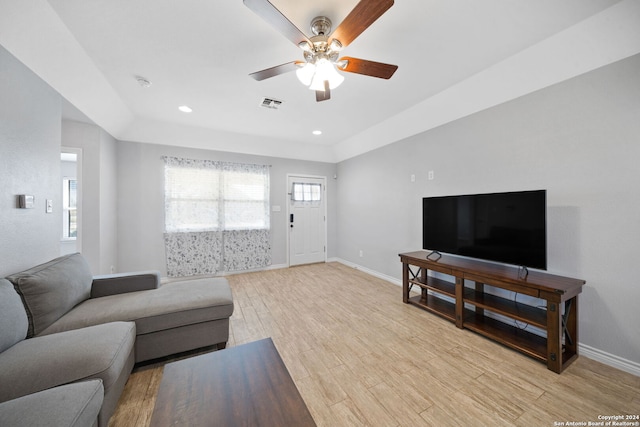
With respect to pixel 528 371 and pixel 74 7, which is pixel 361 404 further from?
pixel 74 7

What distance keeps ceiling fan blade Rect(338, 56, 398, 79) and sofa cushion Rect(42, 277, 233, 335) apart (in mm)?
2236

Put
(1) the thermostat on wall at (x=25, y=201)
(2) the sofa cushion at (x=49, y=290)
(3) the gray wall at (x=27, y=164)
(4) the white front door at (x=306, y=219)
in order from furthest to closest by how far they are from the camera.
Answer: (4) the white front door at (x=306, y=219)
(1) the thermostat on wall at (x=25, y=201)
(3) the gray wall at (x=27, y=164)
(2) the sofa cushion at (x=49, y=290)

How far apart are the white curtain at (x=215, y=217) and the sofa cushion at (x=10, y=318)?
267 centimetres

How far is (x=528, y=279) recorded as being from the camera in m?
1.96

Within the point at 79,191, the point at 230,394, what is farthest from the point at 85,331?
the point at 79,191

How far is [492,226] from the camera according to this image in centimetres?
231

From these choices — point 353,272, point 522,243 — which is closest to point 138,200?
point 353,272

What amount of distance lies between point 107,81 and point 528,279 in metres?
4.68

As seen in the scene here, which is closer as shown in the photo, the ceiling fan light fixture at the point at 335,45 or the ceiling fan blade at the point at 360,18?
the ceiling fan blade at the point at 360,18

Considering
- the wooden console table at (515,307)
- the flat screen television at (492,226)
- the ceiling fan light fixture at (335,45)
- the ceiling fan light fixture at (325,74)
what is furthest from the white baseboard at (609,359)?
the ceiling fan light fixture at (335,45)

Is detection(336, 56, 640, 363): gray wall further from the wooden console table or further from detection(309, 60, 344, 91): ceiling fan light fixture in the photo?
detection(309, 60, 344, 91): ceiling fan light fixture

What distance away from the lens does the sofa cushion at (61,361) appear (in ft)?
3.55

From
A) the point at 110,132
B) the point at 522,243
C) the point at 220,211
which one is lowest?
the point at 522,243

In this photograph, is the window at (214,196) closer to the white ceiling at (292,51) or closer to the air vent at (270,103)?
the white ceiling at (292,51)
